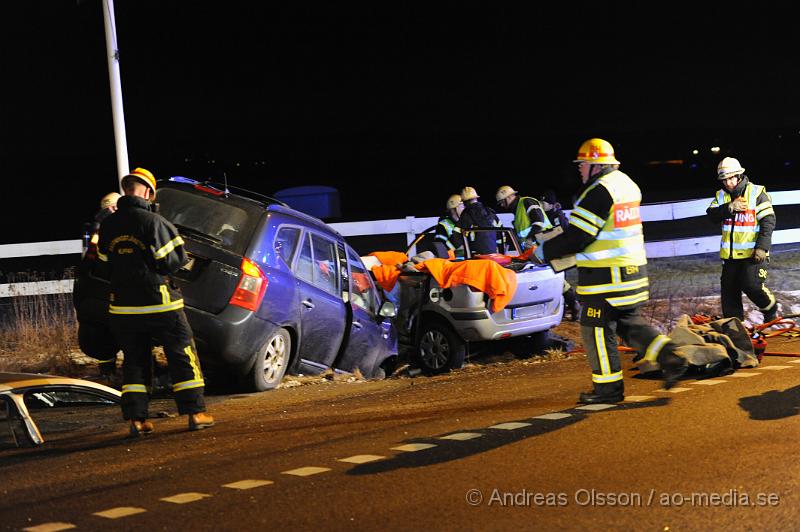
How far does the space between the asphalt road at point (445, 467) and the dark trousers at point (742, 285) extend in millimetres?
2753

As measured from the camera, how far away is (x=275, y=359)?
30.2 ft

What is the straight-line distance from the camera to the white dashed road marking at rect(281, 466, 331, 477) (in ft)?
18.9

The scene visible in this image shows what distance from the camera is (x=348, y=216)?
39719 mm

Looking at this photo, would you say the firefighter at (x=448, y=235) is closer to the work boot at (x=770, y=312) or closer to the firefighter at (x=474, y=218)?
the firefighter at (x=474, y=218)

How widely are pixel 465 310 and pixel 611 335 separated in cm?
350

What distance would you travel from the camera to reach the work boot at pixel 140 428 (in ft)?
23.8

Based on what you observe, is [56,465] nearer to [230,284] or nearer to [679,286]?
[230,284]

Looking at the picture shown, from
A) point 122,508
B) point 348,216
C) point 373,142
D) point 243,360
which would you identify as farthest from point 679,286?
point 373,142

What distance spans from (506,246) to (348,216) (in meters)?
26.5

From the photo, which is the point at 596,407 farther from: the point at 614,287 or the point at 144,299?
the point at 144,299

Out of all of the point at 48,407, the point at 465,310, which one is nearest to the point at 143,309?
the point at 48,407

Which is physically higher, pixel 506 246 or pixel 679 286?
pixel 506 246

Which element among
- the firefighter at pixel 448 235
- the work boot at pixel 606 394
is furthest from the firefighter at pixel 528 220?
the work boot at pixel 606 394

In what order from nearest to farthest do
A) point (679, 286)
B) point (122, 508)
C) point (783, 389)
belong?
point (122, 508) < point (783, 389) < point (679, 286)
